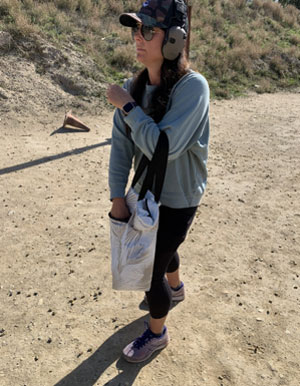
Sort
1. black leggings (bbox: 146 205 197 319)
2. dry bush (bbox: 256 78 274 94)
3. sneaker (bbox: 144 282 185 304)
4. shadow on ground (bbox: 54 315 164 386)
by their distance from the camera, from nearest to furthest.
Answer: black leggings (bbox: 146 205 197 319), shadow on ground (bbox: 54 315 164 386), sneaker (bbox: 144 282 185 304), dry bush (bbox: 256 78 274 94)

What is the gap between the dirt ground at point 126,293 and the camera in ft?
8.82

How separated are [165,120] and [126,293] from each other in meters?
1.91

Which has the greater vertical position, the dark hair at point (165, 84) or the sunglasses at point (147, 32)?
the sunglasses at point (147, 32)

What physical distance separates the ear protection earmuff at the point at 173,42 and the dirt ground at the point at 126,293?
1954 millimetres

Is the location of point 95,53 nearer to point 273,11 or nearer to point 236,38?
point 236,38

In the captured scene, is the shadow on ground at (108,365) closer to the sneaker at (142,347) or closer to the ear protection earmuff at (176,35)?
the sneaker at (142,347)

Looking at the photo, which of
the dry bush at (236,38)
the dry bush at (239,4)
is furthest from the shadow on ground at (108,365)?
the dry bush at (239,4)

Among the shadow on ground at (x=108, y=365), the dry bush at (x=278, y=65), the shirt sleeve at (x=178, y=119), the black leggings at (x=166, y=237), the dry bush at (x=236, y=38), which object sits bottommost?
the dry bush at (x=278, y=65)

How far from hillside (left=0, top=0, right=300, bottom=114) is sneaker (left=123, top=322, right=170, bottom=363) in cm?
Result: 625

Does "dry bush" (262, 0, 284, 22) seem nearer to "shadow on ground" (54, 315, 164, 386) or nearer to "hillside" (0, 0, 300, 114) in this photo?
"hillside" (0, 0, 300, 114)

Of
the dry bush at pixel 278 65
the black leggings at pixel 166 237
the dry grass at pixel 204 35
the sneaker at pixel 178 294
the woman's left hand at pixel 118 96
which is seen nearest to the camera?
the woman's left hand at pixel 118 96

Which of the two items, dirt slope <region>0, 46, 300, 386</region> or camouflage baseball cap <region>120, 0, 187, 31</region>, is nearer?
camouflage baseball cap <region>120, 0, 187, 31</region>

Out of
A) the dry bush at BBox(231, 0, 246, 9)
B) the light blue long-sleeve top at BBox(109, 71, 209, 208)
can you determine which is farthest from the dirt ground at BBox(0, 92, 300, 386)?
the dry bush at BBox(231, 0, 246, 9)

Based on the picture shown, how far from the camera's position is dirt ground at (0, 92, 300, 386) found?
2.69 metres
